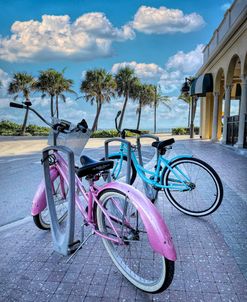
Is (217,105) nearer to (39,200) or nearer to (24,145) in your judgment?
(24,145)

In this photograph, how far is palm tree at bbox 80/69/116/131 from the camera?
28.0 metres

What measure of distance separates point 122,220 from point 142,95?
3250 cm

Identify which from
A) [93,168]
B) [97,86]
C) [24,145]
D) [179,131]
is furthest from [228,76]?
[97,86]

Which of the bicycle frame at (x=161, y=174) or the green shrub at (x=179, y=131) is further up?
the bicycle frame at (x=161, y=174)

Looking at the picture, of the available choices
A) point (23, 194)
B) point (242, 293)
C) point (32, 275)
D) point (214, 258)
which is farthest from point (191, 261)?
point (23, 194)

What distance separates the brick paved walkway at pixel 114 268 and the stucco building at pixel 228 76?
282 inches

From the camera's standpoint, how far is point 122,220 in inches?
83.4

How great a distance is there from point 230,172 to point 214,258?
3943 mm

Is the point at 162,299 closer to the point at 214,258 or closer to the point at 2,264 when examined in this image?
the point at 214,258

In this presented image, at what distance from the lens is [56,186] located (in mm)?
2881

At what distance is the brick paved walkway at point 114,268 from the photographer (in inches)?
75.9

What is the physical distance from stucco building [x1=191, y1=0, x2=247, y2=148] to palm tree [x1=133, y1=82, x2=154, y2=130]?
51.6ft

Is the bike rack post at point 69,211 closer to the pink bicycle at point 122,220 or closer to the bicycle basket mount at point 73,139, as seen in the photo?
the pink bicycle at point 122,220

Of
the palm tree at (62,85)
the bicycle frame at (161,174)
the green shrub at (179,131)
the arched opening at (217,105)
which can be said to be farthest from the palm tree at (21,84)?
the bicycle frame at (161,174)
